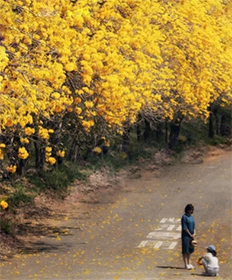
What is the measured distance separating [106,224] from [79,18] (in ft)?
28.1

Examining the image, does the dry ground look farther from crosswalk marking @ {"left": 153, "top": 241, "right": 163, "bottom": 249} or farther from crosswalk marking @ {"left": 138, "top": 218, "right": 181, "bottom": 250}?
crosswalk marking @ {"left": 153, "top": 241, "right": 163, "bottom": 249}

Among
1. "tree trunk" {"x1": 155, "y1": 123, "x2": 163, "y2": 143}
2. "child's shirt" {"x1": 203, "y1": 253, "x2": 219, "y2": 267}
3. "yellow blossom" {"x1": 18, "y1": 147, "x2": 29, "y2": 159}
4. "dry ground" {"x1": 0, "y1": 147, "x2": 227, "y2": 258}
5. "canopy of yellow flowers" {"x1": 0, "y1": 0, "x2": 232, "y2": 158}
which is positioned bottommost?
"dry ground" {"x1": 0, "y1": 147, "x2": 227, "y2": 258}

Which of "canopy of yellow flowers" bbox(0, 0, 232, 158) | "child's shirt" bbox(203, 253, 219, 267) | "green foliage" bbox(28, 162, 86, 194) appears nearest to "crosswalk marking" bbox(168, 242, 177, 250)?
"canopy of yellow flowers" bbox(0, 0, 232, 158)

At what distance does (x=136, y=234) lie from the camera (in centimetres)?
2383

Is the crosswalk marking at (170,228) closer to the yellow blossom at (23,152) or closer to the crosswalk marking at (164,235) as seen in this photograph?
the crosswalk marking at (164,235)

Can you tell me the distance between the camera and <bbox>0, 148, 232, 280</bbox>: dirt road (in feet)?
61.2

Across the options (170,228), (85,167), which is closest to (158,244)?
(170,228)

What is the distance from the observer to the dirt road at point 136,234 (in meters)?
18.7

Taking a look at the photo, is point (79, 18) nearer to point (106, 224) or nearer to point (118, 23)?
point (118, 23)

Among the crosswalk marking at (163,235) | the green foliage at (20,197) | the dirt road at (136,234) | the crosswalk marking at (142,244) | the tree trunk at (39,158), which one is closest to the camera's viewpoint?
the dirt road at (136,234)

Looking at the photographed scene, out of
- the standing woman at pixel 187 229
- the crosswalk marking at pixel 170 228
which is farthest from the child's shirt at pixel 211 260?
the crosswalk marking at pixel 170 228

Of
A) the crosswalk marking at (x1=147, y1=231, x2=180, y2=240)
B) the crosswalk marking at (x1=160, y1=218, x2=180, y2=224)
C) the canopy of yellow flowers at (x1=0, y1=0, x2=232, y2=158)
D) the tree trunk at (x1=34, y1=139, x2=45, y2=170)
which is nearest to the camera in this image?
the canopy of yellow flowers at (x1=0, y1=0, x2=232, y2=158)

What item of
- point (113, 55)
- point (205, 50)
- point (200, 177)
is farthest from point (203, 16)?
point (113, 55)

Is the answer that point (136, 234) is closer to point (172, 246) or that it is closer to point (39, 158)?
point (172, 246)
